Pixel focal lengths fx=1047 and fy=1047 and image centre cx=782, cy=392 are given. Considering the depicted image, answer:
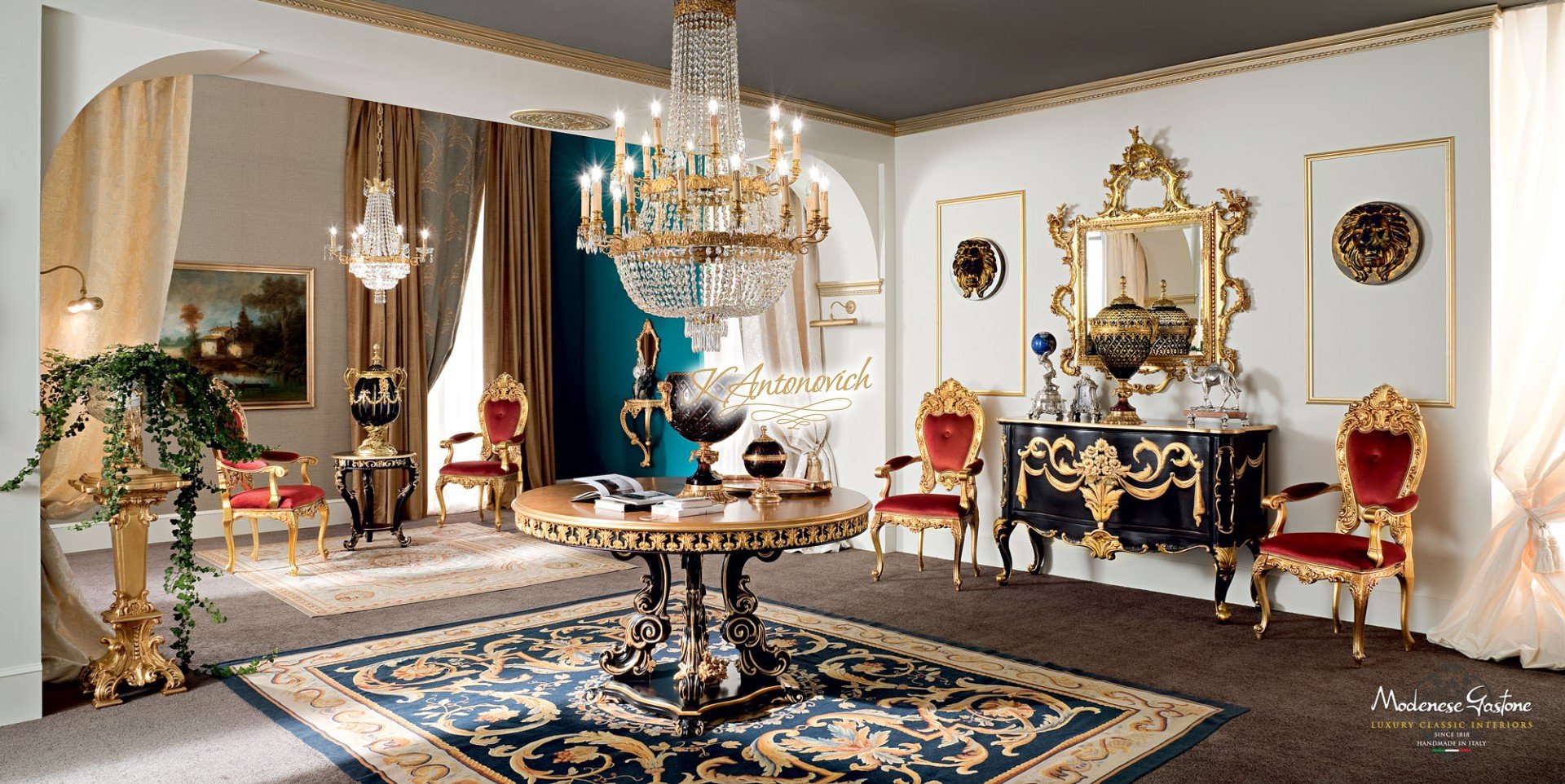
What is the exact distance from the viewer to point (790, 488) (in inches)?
164

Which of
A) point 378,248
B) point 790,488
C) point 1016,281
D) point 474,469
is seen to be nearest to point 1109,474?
point 1016,281

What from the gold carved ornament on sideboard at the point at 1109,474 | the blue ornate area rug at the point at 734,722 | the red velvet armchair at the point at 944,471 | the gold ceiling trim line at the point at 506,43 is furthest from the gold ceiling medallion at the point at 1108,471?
the gold ceiling trim line at the point at 506,43

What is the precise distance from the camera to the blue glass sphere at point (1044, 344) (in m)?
6.12

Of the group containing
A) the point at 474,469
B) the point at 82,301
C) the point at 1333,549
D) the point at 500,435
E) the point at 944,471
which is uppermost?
the point at 82,301

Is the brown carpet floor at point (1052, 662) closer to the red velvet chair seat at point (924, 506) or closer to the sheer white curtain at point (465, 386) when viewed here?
the red velvet chair seat at point (924, 506)

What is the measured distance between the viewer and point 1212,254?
566cm

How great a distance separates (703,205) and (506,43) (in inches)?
83.0

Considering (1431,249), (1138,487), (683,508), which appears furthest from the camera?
(1138,487)

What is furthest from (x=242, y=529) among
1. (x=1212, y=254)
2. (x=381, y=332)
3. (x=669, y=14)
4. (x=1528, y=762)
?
(x=1528, y=762)

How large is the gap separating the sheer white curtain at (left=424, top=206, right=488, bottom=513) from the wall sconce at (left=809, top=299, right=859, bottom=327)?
3.51 meters

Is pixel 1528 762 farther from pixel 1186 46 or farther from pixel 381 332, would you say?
pixel 381 332

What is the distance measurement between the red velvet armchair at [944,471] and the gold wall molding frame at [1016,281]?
1.09 ft

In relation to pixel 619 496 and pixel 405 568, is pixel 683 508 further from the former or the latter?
pixel 405 568

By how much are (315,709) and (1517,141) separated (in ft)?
18.6
